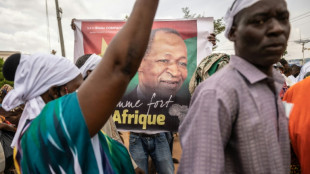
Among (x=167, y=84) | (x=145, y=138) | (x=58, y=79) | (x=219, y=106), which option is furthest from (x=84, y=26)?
(x=219, y=106)

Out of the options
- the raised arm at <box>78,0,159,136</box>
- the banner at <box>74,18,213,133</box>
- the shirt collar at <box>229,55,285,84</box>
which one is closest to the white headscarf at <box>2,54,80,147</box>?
the raised arm at <box>78,0,159,136</box>

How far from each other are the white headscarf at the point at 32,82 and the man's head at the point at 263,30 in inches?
38.3

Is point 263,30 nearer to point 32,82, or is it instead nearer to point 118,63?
point 118,63

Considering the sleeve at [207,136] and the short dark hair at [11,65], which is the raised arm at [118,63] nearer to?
the sleeve at [207,136]

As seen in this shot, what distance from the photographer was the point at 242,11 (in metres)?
1.03

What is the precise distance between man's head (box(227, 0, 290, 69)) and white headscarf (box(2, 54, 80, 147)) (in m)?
0.97

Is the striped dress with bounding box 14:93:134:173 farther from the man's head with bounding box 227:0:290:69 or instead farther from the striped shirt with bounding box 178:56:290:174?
the man's head with bounding box 227:0:290:69

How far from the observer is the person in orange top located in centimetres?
140

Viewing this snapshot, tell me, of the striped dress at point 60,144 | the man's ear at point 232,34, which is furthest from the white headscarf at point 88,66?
the man's ear at point 232,34

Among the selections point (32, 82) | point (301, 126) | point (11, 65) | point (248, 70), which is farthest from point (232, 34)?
point (11, 65)

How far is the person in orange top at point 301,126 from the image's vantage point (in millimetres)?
1397

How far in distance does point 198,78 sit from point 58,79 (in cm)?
168

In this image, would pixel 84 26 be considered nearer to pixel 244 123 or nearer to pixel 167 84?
pixel 167 84

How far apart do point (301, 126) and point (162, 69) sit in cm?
198
